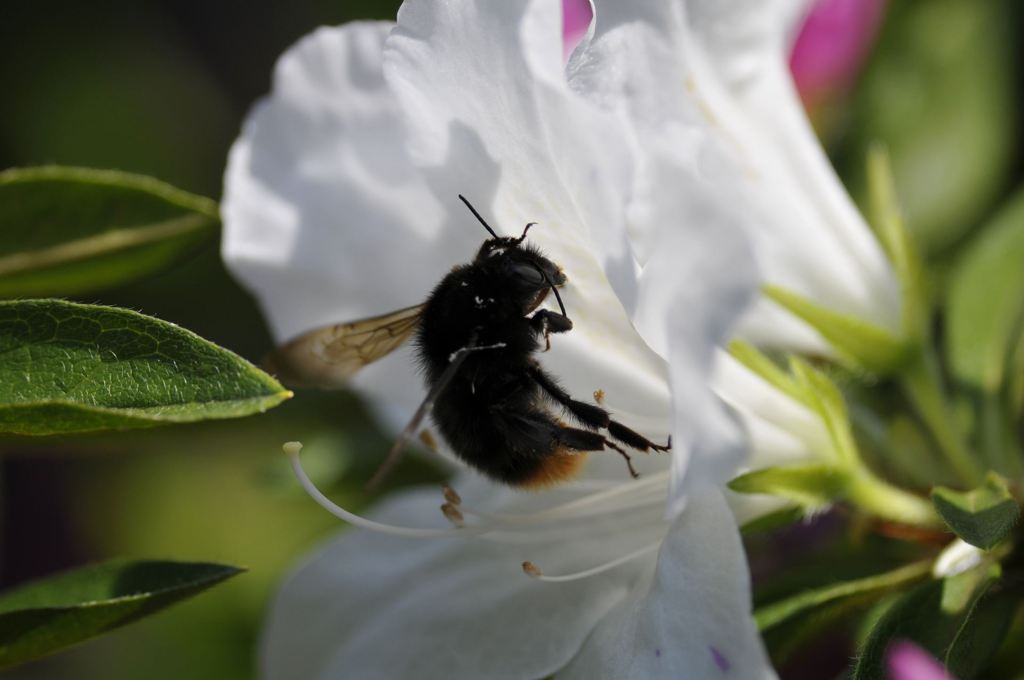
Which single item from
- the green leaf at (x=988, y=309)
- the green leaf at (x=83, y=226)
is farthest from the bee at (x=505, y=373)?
the green leaf at (x=988, y=309)

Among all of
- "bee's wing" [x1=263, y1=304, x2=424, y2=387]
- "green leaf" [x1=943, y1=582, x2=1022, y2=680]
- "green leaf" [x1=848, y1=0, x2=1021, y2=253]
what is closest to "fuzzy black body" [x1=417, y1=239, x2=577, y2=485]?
"bee's wing" [x1=263, y1=304, x2=424, y2=387]

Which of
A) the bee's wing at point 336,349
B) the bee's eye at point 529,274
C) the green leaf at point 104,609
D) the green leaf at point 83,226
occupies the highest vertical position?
the green leaf at point 83,226

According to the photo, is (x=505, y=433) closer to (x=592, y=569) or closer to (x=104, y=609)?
(x=592, y=569)

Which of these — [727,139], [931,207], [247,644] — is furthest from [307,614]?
[931,207]

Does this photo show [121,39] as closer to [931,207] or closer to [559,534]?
[931,207]

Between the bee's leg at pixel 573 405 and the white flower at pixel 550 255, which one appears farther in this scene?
the bee's leg at pixel 573 405

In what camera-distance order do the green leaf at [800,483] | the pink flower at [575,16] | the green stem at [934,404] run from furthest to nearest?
1. the pink flower at [575,16]
2. the green stem at [934,404]
3. the green leaf at [800,483]

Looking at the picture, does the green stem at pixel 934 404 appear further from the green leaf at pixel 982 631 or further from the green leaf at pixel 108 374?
the green leaf at pixel 108 374

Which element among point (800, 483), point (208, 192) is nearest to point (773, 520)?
point (800, 483)
